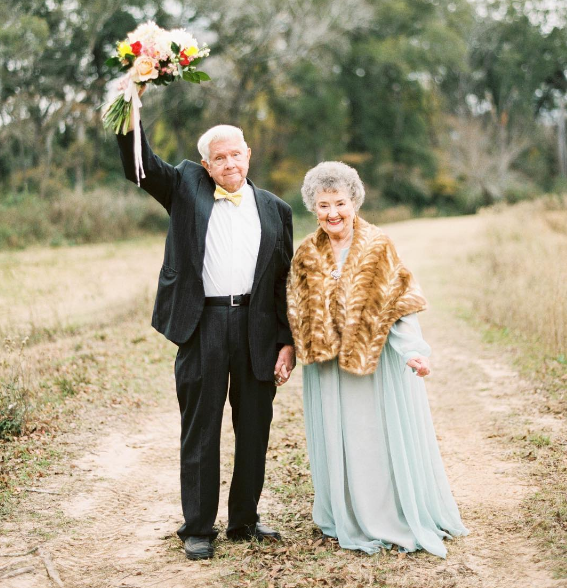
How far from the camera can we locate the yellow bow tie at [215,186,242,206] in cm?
374

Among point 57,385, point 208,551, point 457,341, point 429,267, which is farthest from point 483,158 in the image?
point 208,551

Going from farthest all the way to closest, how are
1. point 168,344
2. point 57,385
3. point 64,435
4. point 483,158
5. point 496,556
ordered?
point 483,158 < point 168,344 < point 57,385 < point 64,435 < point 496,556

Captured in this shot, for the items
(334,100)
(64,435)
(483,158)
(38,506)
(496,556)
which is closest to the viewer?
(496,556)

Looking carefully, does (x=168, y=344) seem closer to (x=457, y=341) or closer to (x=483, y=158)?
(x=457, y=341)

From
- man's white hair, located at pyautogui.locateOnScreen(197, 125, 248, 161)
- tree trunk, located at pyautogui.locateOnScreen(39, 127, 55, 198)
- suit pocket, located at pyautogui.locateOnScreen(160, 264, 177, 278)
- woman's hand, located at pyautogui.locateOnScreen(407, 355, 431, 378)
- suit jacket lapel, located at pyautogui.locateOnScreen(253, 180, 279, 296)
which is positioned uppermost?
tree trunk, located at pyautogui.locateOnScreen(39, 127, 55, 198)

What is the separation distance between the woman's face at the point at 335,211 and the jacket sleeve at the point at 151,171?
0.75 metres

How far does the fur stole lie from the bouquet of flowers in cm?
105

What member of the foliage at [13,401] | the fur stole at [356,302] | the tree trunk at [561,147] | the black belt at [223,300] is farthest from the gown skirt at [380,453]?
the tree trunk at [561,147]

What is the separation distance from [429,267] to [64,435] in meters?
12.0

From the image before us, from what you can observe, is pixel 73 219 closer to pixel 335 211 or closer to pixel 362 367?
pixel 335 211

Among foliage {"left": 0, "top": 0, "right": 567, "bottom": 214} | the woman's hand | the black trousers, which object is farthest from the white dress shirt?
foliage {"left": 0, "top": 0, "right": 567, "bottom": 214}

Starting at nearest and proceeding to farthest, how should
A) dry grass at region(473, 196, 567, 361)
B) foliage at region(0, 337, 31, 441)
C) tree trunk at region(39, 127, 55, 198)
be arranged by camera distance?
foliage at region(0, 337, 31, 441) < dry grass at region(473, 196, 567, 361) < tree trunk at region(39, 127, 55, 198)

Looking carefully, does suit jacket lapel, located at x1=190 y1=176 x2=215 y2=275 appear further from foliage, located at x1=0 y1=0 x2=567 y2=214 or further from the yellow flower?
foliage, located at x1=0 y1=0 x2=567 y2=214

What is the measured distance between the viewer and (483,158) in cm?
3844
